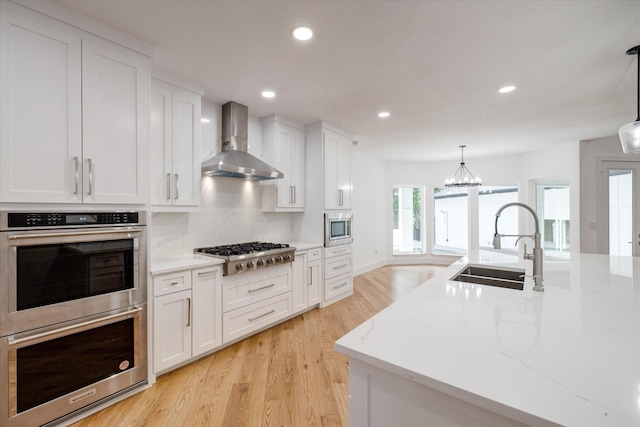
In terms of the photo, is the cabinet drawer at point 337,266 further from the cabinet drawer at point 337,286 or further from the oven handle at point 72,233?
the oven handle at point 72,233

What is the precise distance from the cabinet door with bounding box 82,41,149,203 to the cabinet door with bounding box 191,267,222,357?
2.77 ft

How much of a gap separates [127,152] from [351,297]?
3.57m

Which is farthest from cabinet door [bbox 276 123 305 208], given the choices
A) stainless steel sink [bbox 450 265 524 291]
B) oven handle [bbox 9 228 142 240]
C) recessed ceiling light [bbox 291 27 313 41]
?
stainless steel sink [bbox 450 265 524 291]

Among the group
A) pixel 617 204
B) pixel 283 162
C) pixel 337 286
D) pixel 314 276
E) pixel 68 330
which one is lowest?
pixel 337 286

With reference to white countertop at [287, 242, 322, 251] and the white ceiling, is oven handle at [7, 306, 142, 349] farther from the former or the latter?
the white ceiling

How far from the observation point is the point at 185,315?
238 centimetres

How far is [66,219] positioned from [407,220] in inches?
270

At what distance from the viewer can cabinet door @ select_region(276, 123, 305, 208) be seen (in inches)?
147

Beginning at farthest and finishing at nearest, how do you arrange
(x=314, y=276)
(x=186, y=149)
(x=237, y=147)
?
(x=314, y=276) → (x=237, y=147) → (x=186, y=149)

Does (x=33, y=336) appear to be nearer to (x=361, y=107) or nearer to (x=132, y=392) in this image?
(x=132, y=392)

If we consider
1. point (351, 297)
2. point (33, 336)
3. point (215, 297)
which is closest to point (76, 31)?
point (33, 336)

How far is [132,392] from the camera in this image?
2057 mm

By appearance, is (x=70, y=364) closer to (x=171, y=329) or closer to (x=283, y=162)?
(x=171, y=329)

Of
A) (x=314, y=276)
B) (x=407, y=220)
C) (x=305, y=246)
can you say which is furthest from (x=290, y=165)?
(x=407, y=220)
